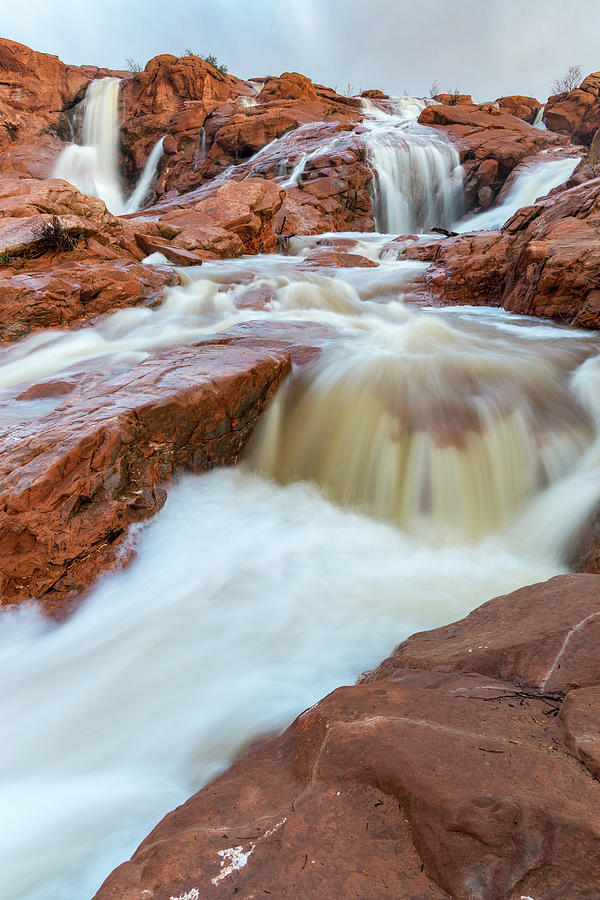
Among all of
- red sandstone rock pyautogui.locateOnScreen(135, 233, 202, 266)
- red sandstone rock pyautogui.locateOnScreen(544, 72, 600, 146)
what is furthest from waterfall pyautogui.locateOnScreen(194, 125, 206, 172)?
red sandstone rock pyautogui.locateOnScreen(544, 72, 600, 146)

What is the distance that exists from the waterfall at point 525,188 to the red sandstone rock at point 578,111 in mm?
10960

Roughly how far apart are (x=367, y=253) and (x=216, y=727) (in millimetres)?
13087

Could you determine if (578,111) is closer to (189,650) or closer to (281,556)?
(281,556)

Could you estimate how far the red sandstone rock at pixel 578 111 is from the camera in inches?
1023

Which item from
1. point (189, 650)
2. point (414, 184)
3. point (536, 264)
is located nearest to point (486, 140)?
point (414, 184)

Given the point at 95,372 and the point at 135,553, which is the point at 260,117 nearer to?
the point at 95,372

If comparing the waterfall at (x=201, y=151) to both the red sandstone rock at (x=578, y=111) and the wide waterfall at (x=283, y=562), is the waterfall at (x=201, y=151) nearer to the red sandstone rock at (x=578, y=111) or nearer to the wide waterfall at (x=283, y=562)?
the red sandstone rock at (x=578, y=111)

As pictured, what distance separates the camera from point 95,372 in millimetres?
5633

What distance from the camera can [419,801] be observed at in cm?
112

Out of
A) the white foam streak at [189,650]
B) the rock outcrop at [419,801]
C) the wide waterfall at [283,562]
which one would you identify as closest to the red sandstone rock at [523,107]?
the wide waterfall at [283,562]

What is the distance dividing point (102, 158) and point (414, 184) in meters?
18.1

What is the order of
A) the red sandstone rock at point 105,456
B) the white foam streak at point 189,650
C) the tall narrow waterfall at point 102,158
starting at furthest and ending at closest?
the tall narrow waterfall at point 102,158 → the red sandstone rock at point 105,456 → the white foam streak at point 189,650

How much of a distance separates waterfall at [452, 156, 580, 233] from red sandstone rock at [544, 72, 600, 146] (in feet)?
36.0

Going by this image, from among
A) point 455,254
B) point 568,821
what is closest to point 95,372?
point 568,821
